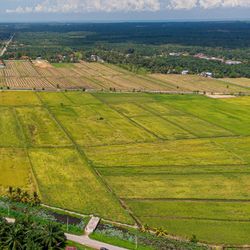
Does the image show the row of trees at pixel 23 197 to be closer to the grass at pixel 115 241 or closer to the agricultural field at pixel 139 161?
the agricultural field at pixel 139 161

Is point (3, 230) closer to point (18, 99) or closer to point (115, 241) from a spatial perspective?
point (115, 241)

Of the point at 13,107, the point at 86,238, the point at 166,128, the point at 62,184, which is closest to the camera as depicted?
the point at 86,238

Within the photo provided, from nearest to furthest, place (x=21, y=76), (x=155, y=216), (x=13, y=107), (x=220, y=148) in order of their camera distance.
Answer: (x=155, y=216) → (x=220, y=148) → (x=13, y=107) → (x=21, y=76)

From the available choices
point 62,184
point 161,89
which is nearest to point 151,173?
point 62,184

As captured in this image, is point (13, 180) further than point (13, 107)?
No

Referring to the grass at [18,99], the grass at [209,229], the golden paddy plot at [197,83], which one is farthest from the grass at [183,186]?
the golden paddy plot at [197,83]

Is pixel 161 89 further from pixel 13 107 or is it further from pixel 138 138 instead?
pixel 138 138
